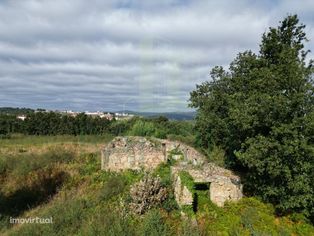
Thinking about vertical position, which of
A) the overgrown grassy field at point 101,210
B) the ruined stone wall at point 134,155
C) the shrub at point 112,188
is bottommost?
the overgrown grassy field at point 101,210

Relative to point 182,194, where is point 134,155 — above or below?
above

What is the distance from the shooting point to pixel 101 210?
14.3m

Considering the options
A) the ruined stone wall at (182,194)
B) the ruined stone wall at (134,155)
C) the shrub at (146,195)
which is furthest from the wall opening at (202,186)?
the ruined stone wall at (134,155)

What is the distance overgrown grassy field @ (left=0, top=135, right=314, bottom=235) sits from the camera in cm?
1255

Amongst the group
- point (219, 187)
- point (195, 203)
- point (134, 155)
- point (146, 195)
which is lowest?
point (195, 203)

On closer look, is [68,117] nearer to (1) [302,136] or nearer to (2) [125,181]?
(2) [125,181]

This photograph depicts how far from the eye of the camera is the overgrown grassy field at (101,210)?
41.2ft

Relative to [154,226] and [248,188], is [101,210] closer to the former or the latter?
[154,226]

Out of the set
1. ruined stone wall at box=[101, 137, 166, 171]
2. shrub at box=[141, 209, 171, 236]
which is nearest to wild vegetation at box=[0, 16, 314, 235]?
shrub at box=[141, 209, 171, 236]

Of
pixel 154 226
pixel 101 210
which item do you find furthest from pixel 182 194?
pixel 101 210

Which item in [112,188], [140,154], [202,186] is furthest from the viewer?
[140,154]

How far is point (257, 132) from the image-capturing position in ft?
49.9

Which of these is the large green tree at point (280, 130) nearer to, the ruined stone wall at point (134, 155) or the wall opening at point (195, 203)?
the wall opening at point (195, 203)

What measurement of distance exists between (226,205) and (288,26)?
953 cm
